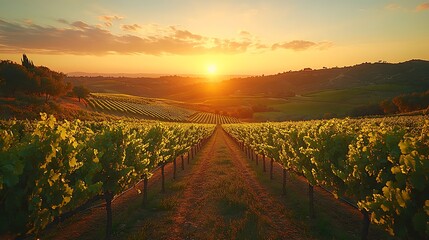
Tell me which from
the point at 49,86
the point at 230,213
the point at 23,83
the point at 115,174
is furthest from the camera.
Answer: the point at 49,86

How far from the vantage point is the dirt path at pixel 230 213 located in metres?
14.7

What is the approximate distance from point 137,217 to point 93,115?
72.8 meters

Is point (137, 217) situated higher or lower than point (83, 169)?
lower

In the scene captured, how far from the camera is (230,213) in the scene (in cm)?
1759

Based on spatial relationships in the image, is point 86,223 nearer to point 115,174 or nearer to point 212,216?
point 115,174

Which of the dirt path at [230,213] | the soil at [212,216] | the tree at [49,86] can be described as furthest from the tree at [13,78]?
the dirt path at [230,213]

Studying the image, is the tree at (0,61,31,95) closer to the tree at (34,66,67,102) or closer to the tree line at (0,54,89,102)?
the tree line at (0,54,89,102)

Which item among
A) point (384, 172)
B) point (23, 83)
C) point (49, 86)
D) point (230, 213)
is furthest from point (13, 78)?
point (384, 172)

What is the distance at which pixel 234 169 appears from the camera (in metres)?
32.0

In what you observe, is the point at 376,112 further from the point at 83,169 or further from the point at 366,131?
the point at 83,169

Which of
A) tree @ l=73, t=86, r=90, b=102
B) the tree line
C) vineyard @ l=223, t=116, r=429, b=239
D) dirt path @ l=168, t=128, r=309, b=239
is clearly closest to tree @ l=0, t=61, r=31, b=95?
the tree line

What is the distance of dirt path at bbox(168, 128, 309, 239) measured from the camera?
48.2 ft

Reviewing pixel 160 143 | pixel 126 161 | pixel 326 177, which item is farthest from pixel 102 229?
pixel 326 177

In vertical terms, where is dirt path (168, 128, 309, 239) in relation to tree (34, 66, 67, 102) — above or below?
below
